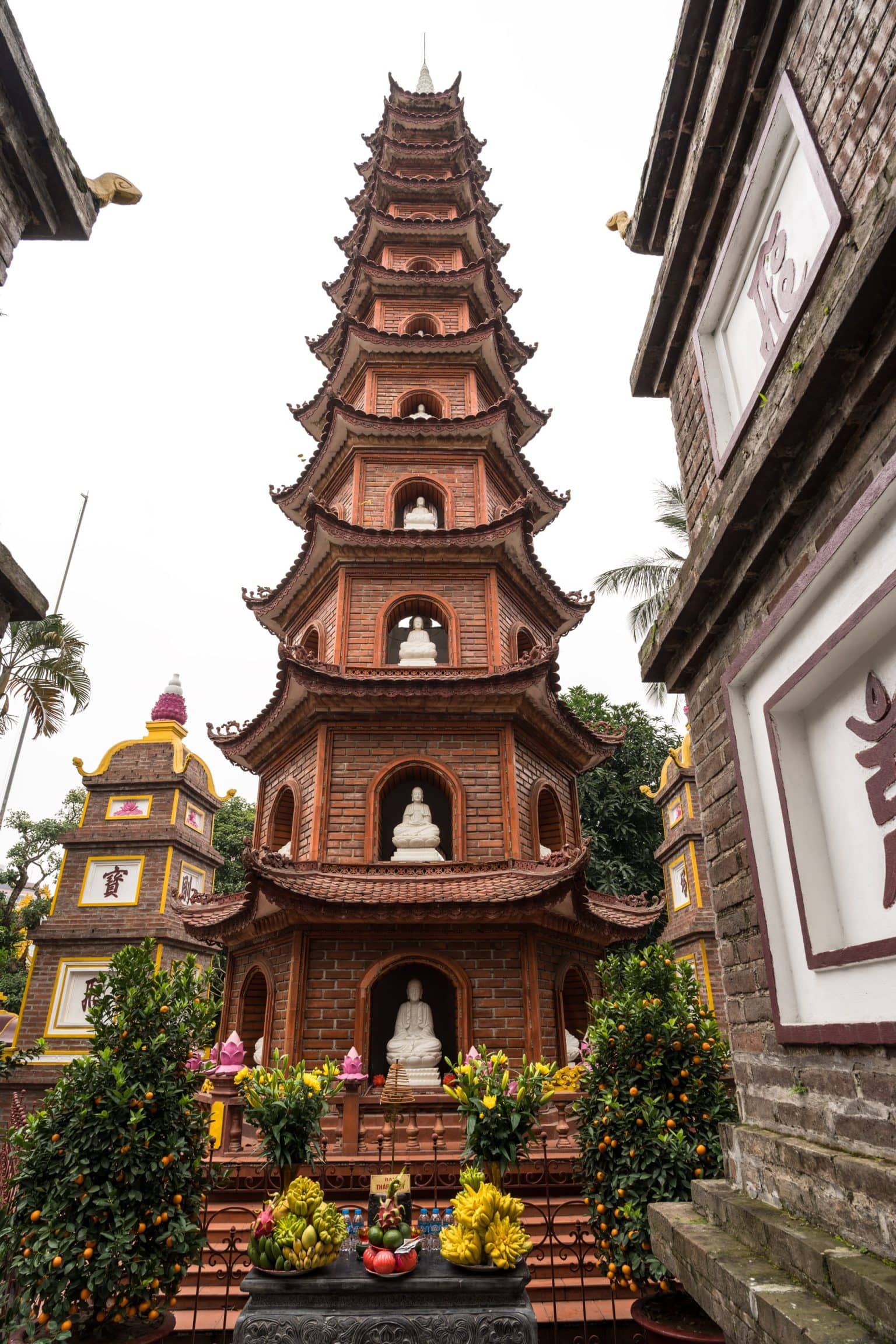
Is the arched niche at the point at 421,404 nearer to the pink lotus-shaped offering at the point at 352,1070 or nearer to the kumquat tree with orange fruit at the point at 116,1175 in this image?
the pink lotus-shaped offering at the point at 352,1070

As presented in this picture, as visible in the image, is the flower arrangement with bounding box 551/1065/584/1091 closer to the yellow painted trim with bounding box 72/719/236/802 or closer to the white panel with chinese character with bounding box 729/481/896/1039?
the white panel with chinese character with bounding box 729/481/896/1039

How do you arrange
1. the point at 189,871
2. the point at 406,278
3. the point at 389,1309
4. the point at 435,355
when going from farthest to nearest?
the point at 189,871, the point at 406,278, the point at 435,355, the point at 389,1309

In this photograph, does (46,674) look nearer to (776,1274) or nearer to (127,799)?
(127,799)

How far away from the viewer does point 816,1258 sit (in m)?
2.51

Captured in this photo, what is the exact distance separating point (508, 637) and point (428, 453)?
3.89m

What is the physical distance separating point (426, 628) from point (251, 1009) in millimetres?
6667

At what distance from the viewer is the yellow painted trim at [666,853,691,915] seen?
59.5ft

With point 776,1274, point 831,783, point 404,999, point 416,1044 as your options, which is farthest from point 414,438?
point 776,1274

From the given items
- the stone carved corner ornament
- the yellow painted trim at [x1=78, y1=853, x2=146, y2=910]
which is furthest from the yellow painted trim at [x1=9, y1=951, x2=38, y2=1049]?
the stone carved corner ornament

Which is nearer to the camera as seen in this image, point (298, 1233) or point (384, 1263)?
point (384, 1263)

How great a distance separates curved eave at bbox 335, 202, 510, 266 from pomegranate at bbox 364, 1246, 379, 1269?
56.8 feet

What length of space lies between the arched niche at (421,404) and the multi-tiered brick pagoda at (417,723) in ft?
0.19

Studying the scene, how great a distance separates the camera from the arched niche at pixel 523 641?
13.6 meters

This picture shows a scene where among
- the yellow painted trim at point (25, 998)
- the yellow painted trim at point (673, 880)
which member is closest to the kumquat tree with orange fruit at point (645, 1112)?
the yellow painted trim at point (673, 880)
